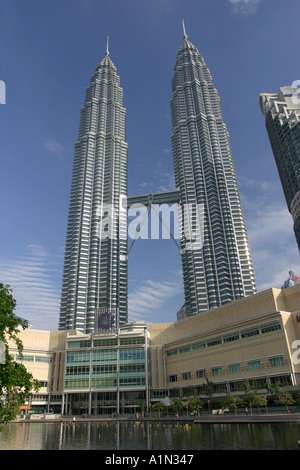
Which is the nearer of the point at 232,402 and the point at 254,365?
the point at 232,402

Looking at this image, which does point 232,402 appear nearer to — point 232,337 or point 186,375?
point 232,337

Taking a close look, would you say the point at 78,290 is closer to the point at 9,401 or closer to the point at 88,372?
the point at 88,372

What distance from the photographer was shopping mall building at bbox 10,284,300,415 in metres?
80.2

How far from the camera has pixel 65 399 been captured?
11975 cm

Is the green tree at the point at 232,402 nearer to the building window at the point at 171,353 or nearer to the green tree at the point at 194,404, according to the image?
the green tree at the point at 194,404

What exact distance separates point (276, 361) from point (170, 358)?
4487 centimetres

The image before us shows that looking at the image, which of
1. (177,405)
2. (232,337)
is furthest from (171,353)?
(232,337)

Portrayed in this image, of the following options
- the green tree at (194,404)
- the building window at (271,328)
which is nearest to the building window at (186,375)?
the green tree at (194,404)

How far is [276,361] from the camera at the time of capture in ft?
256

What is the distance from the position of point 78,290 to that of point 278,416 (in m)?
151

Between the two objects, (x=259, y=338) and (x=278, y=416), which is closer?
(x=278, y=416)

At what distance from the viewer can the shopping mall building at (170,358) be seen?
263 feet

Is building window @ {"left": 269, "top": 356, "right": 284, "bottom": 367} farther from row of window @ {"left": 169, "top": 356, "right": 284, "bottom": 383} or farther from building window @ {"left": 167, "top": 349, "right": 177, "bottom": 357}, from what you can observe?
building window @ {"left": 167, "top": 349, "right": 177, "bottom": 357}
